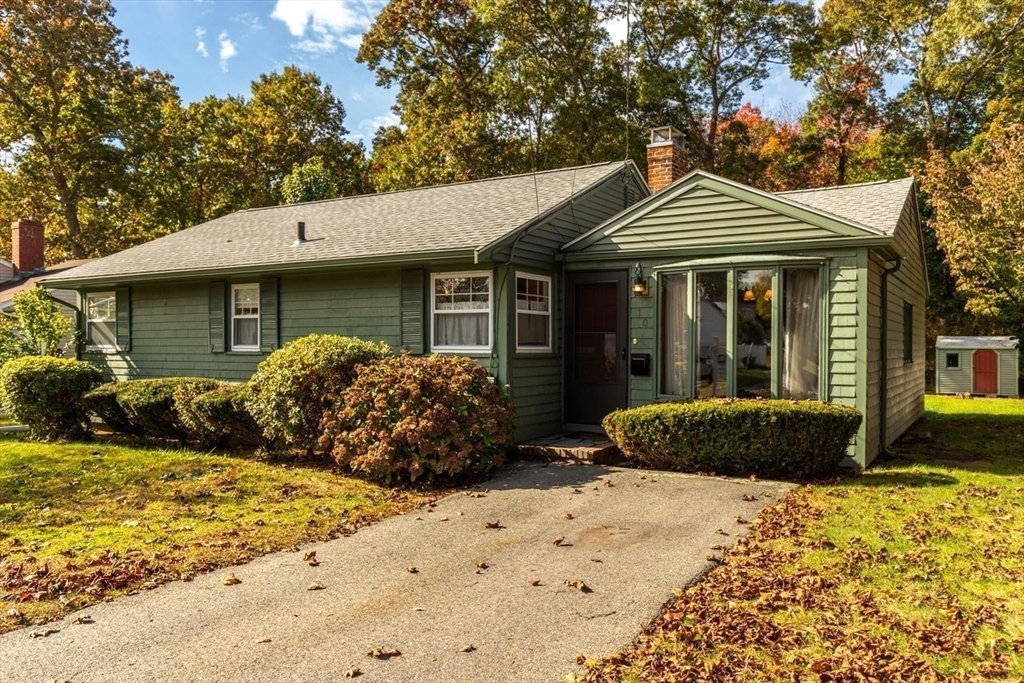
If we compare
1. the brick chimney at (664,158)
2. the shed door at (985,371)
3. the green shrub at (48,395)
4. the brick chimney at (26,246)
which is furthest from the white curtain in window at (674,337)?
the brick chimney at (26,246)

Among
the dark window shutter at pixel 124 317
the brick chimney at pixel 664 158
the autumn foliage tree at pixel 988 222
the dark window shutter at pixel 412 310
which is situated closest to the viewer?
the dark window shutter at pixel 412 310

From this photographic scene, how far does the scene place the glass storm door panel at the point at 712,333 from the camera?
30.7 ft

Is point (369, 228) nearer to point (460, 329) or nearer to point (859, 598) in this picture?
point (460, 329)

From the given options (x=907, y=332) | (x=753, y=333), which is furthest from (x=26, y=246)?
(x=907, y=332)

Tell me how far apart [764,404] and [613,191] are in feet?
19.5

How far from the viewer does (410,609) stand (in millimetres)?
4539

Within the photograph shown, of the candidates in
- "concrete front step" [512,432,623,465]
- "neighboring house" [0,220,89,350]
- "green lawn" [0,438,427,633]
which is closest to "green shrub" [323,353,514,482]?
"green lawn" [0,438,427,633]

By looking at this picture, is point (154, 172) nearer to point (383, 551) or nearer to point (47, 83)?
point (47, 83)

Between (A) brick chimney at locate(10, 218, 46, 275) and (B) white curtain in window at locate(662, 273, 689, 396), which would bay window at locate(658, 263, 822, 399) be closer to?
(B) white curtain in window at locate(662, 273, 689, 396)

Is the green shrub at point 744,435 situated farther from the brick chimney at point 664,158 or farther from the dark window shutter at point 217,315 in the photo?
→ the dark window shutter at point 217,315

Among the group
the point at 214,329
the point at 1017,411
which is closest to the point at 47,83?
the point at 214,329

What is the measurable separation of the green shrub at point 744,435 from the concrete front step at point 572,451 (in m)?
0.64

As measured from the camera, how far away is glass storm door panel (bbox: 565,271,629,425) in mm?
10391

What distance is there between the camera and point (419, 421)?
791cm
